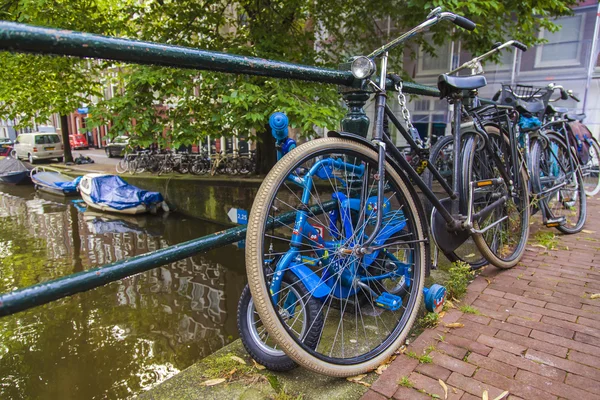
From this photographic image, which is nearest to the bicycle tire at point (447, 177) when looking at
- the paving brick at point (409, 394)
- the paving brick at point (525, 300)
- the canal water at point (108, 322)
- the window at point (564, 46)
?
the paving brick at point (525, 300)

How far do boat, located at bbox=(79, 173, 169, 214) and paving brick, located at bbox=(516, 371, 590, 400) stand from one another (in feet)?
39.6

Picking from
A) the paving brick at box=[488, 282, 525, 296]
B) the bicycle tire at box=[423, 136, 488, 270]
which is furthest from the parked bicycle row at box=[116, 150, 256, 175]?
the paving brick at box=[488, 282, 525, 296]

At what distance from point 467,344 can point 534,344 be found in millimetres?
336

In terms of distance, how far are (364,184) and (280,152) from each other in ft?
1.44

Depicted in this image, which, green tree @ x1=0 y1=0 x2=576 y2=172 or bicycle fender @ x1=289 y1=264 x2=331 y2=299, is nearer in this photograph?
bicycle fender @ x1=289 y1=264 x2=331 y2=299

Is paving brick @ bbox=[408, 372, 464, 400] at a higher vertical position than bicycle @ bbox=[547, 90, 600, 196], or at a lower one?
lower

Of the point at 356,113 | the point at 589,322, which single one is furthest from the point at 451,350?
the point at 356,113

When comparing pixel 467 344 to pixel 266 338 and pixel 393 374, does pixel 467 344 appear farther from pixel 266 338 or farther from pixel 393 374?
pixel 266 338

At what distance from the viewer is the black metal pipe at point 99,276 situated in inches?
41.2

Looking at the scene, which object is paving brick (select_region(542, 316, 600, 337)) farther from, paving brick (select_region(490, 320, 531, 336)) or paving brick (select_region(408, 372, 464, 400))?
paving brick (select_region(408, 372, 464, 400))

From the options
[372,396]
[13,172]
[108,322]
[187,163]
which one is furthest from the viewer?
[13,172]

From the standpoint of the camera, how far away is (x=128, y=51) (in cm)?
120

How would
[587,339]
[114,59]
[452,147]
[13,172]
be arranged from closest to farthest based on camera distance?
[114,59], [587,339], [452,147], [13,172]

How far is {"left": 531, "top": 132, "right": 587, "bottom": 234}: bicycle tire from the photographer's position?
3647 millimetres
